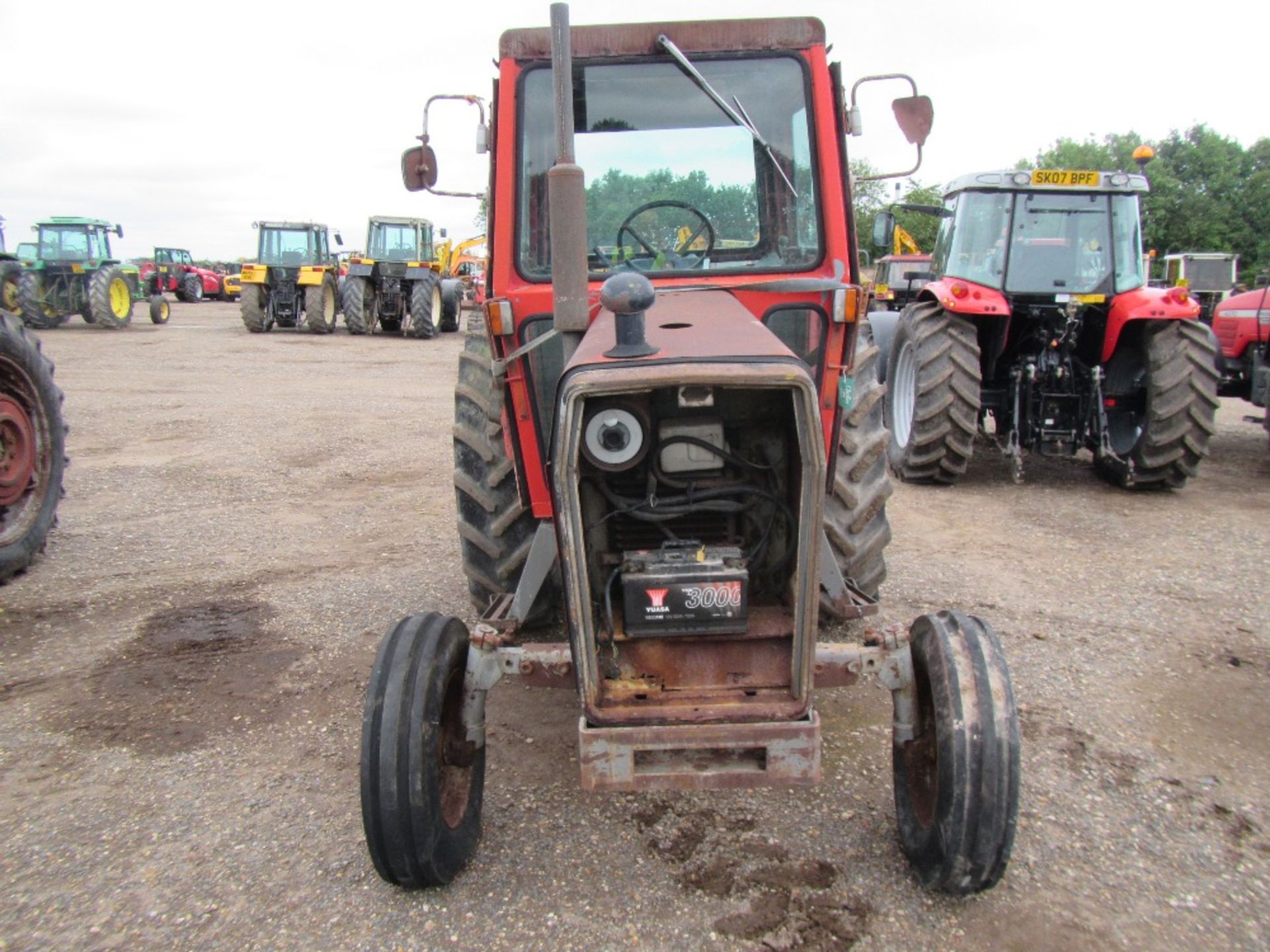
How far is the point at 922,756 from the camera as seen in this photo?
268 centimetres

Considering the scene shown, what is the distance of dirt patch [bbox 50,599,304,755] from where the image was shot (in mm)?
3525

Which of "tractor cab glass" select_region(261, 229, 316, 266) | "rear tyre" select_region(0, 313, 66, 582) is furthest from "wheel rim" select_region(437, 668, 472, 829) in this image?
"tractor cab glass" select_region(261, 229, 316, 266)

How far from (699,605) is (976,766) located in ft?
2.51

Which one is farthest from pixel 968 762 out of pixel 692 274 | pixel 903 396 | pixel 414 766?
pixel 903 396

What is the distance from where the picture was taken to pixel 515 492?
Result: 3.84 metres

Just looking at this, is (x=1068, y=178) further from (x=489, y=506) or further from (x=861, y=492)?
(x=489, y=506)

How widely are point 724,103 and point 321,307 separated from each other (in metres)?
18.5

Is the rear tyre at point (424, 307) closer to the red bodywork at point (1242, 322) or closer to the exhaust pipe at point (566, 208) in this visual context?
the red bodywork at point (1242, 322)

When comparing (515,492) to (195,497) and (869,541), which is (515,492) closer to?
(869,541)

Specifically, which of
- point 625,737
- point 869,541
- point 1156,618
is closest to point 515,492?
point 869,541

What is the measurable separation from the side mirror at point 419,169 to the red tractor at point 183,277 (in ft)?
107

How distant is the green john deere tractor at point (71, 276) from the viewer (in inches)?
779

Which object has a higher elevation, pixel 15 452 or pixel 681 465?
pixel 681 465

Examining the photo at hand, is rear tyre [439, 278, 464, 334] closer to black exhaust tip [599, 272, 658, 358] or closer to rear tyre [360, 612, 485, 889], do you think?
rear tyre [360, 612, 485, 889]
